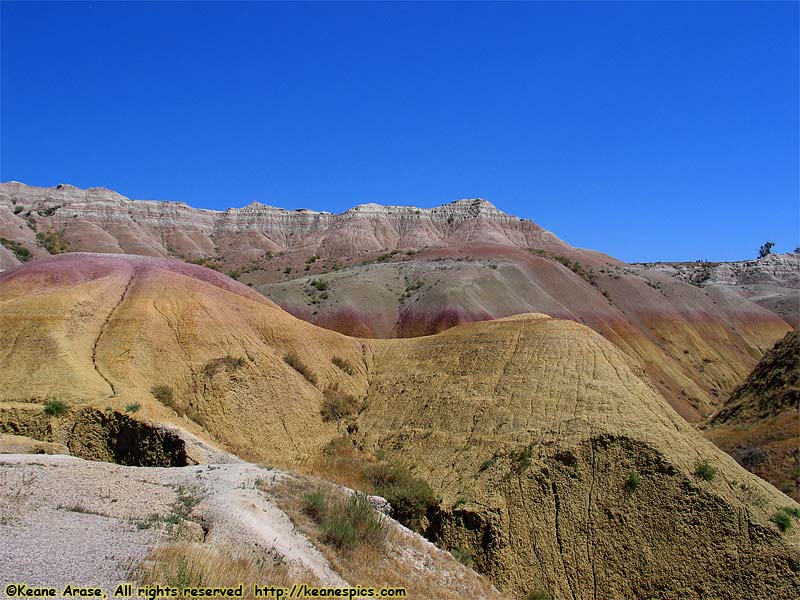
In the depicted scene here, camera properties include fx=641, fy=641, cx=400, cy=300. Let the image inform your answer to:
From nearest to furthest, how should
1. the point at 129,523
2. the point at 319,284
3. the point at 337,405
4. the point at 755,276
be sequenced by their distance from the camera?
the point at 129,523, the point at 337,405, the point at 319,284, the point at 755,276

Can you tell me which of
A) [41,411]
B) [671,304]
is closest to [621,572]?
[41,411]

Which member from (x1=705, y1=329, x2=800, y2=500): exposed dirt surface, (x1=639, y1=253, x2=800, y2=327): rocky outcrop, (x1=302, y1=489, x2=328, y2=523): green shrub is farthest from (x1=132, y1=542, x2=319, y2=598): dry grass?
A: (x1=639, y1=253, x2=800, y2=327): rocky outcrop

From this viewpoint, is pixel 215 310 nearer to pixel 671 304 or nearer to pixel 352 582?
pixel 352 582

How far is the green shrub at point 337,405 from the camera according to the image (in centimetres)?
2470

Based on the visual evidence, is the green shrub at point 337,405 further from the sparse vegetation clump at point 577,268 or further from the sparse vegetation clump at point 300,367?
the sparse vegetation clump at point 577,268

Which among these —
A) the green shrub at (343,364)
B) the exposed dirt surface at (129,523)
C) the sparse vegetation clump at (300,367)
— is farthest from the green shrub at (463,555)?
the green shrub at (343,364)

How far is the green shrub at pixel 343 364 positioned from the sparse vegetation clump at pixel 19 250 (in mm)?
54103

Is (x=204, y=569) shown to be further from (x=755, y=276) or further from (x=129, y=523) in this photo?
(x=755, y=276)

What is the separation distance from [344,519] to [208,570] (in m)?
4.15

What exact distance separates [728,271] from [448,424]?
107572 millimetres

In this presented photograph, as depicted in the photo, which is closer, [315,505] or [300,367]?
[315,505]

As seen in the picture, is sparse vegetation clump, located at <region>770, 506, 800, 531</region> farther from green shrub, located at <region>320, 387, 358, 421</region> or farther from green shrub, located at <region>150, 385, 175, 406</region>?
green shrub, located at <region>150, 385, 175, 406</region>

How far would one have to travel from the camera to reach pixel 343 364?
28.2 meters

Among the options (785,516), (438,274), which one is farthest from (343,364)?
(438,274)
